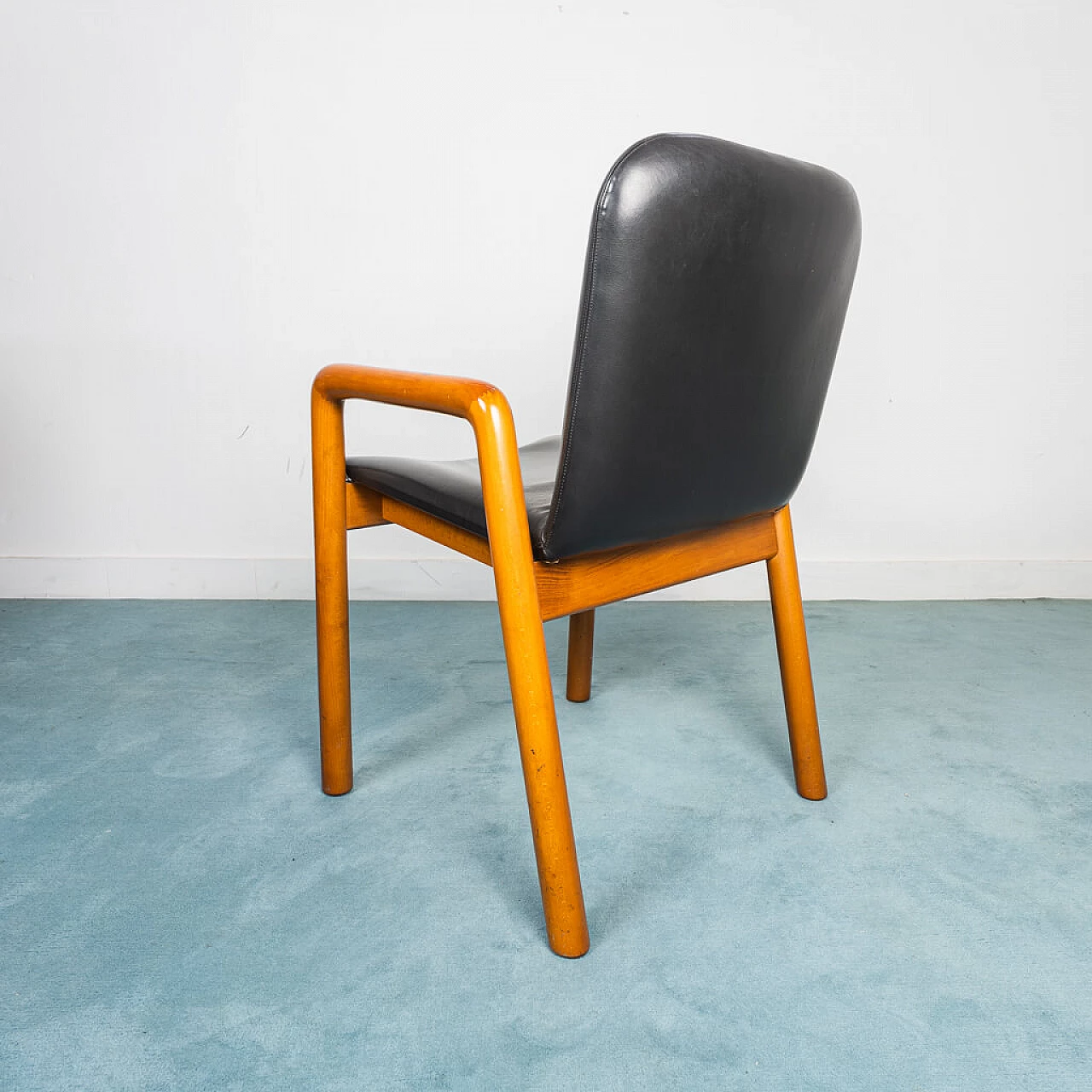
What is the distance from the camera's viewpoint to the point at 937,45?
1.98 metres

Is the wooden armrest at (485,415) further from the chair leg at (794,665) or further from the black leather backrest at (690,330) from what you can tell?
the chair leg at (794,665)

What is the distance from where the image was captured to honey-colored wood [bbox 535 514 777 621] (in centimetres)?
89

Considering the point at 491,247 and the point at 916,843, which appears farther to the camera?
the point at 491,247

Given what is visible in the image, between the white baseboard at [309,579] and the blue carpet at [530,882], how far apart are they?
0.44m

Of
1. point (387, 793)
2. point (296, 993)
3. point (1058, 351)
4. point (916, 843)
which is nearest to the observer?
point (296, 993)

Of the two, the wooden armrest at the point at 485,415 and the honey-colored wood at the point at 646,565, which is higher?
the wooden armrest at the point at 485,415

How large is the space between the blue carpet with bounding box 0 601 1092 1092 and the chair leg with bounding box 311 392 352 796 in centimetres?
6

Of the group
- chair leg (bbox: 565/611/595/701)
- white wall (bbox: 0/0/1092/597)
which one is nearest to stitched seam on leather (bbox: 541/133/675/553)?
chair leg (bbox: 565/611/595/701)

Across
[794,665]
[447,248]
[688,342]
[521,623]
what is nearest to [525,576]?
[521,623]

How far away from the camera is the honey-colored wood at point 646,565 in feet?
2.93

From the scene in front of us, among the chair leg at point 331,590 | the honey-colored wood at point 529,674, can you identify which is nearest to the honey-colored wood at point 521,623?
the honey-colored wood at point 529,674

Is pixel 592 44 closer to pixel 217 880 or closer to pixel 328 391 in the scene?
pixel 328 391

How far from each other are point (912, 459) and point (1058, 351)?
1.35ft

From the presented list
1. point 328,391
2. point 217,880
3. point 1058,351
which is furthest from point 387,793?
point 1058,351
